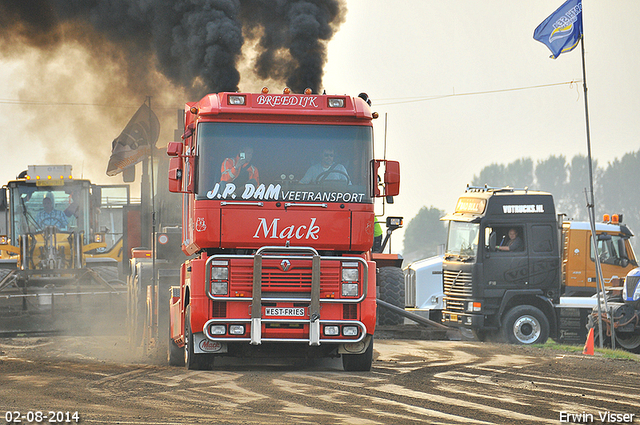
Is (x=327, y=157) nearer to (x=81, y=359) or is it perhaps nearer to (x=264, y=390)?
(x=264, y=390)

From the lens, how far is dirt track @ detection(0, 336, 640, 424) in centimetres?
841

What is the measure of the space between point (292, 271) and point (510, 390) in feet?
9.22

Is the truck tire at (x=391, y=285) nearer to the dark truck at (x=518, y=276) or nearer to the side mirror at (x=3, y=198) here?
the dark truck at (x=518, y=276)

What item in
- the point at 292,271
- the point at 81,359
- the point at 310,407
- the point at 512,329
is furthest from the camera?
the point at 512,329

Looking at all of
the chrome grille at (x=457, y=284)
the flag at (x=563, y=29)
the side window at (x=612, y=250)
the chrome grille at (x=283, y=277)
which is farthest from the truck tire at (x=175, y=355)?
the side window at (x=612, y=250)

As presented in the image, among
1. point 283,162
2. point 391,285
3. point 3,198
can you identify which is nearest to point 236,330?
point 283,162

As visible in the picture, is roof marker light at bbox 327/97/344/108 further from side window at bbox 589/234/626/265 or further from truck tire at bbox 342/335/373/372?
side window at bbox 589/234/626/265

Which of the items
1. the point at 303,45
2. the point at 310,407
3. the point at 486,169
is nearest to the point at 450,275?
the point at 303,45

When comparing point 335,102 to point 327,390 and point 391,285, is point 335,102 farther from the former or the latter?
point 391,285

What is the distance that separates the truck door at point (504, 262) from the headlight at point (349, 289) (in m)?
9.87

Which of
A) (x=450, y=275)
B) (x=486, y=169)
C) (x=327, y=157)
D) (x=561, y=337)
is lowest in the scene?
(x=561, y=337)

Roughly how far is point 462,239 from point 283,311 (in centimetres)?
1083

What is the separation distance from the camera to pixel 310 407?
29.0 ft

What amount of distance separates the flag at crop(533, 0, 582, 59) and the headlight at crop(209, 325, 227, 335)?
11.1 meters
